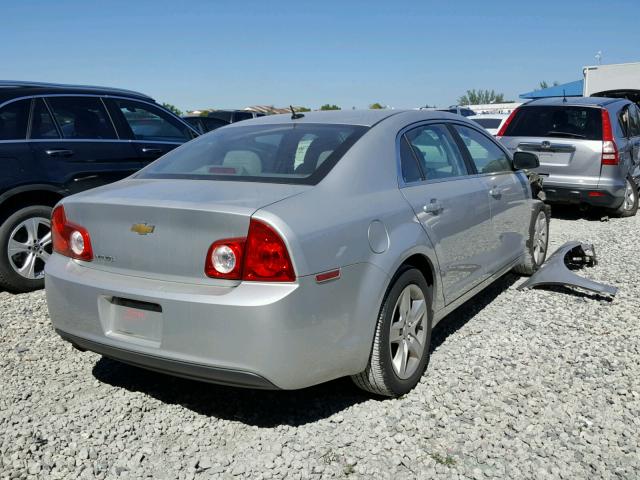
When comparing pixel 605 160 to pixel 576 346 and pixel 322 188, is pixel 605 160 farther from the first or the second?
pixel 322 188

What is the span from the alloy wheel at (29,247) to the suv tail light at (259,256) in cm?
330

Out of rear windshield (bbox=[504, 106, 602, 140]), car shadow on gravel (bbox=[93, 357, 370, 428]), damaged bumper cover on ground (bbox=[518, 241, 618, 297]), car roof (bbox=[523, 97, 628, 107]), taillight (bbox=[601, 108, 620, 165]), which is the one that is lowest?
damaged bumper cover on ground (bbox=[518, 241, 618, 297])

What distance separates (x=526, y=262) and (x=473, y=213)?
70.1 inches

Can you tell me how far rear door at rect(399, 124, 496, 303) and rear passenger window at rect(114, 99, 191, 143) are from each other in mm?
3341

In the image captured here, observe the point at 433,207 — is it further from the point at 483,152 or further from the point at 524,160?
the point at 524,160

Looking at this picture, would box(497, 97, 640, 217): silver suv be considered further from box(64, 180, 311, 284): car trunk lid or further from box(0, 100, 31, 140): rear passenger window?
box(64, 180, 311, 284): car trunk lid

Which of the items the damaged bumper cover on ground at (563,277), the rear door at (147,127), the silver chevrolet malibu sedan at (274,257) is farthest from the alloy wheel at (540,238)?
the rear door at (147,127)

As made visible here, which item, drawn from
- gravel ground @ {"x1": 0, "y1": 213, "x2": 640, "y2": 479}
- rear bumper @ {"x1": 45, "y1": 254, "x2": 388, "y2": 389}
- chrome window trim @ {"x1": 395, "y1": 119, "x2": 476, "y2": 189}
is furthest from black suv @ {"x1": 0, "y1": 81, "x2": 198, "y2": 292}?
chrome window trim @ {"x1": 395, "y1": 119, "x2": 476, "y2": 189}

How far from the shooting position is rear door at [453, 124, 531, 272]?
4746 mm

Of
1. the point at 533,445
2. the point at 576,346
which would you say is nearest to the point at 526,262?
the point at 576,346

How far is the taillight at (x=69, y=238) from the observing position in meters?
3.26

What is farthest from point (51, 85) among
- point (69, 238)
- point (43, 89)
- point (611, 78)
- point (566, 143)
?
point (611, 78)

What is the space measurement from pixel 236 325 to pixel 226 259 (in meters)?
0.29

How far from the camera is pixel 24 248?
5430 millimetres
